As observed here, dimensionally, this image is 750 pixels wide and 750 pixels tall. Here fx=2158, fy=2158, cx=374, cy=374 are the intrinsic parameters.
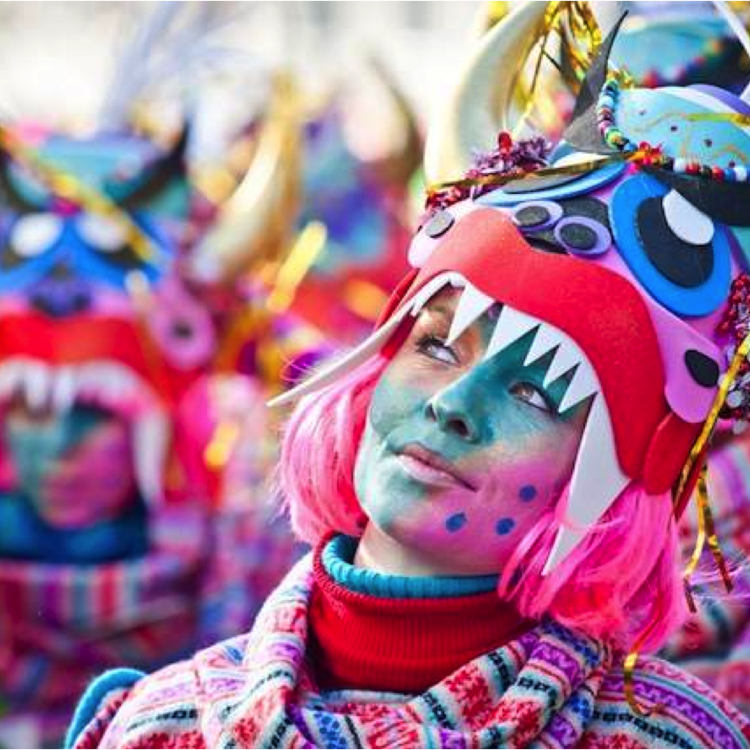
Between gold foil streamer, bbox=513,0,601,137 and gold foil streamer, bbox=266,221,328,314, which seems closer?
gold foil streamer, bbox=513,0,601,137

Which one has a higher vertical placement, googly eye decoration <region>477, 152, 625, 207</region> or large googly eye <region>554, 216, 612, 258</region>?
googly eye decoration <region>477, 152, 625, 207</region>

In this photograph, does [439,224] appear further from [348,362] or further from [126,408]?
[126,408]

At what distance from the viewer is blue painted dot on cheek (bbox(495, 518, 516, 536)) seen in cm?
244

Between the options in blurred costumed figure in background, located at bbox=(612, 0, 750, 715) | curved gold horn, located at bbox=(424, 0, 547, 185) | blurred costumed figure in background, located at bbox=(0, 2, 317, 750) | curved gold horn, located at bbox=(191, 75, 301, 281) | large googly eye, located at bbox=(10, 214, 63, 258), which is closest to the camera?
curved gold horn, located at bbox=(424, 0, 547, 185)

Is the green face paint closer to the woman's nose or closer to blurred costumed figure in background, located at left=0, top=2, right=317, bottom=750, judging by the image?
the woman's nose

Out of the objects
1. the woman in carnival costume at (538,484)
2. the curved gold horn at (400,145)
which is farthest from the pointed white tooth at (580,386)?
the curved gold horn at (400,145)

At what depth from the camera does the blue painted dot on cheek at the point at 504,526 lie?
8.02ft

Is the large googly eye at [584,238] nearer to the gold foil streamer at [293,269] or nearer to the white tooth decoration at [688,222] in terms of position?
the white tooth decoration at [688,222]

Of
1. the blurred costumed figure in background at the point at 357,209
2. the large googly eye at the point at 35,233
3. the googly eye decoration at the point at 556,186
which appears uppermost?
the googly eye decoration at the point at 556,186

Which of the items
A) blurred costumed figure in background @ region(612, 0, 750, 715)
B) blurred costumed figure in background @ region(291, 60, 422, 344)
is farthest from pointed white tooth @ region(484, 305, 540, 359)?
blurred costumed figure in background @ region(291, 60, 422, 344)

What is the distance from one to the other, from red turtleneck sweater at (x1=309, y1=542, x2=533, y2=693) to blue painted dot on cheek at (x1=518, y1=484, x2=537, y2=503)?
4.8 inches

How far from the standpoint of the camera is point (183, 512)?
5672 mm

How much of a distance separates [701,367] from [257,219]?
3.65 meters

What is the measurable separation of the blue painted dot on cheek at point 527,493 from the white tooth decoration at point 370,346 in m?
0.25
